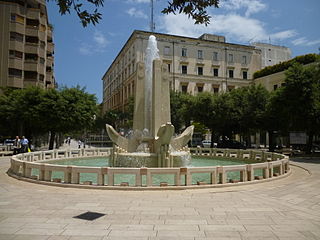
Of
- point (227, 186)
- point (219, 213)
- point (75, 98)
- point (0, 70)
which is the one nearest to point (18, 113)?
point (75, 98)

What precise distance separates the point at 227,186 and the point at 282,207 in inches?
113

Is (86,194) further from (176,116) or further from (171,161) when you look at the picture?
(176,116)

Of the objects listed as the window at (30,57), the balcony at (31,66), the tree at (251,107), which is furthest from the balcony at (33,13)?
the tree at (251,107)

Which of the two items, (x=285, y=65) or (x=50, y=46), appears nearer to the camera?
(x=285, y=65)

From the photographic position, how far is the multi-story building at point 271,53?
236ft

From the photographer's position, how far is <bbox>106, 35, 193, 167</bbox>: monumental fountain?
1441 centimetres

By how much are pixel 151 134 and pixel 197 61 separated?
142 ft

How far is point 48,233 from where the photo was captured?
200 inches

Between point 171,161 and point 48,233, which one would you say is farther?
point 171,161

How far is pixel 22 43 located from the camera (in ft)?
141

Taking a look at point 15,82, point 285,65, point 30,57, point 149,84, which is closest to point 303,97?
point 149,84

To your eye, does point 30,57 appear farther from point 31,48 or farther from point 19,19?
point 19,19

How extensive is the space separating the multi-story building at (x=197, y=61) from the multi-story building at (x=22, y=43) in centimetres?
1756

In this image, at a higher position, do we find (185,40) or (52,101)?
(185,40)
